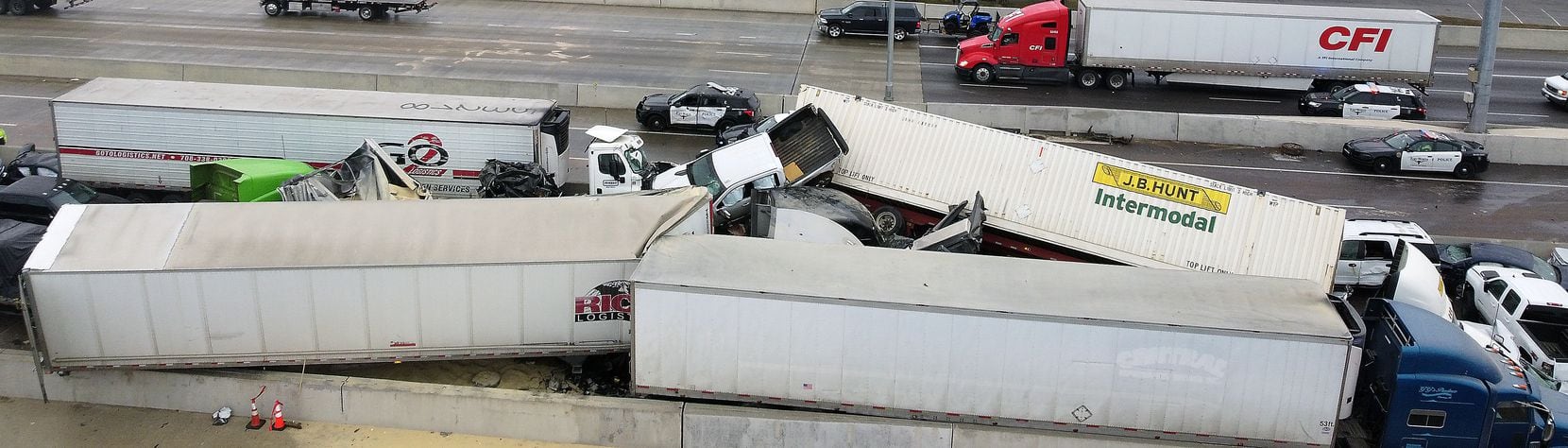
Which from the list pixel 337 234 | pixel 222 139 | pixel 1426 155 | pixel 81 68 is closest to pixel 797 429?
pixel 337 234

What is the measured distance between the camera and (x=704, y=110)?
94.5 ft

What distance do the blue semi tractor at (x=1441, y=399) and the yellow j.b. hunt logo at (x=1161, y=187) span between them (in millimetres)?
4513

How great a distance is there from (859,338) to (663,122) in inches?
622

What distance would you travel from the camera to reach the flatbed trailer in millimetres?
41062

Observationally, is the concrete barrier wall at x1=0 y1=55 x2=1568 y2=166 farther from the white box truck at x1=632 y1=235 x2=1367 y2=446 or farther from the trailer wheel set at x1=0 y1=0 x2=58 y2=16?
the white box truck at x1=632 y1=235 x2=1367 y2=446

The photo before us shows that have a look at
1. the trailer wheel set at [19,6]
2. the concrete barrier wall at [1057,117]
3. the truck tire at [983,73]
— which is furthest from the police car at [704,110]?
the trailer wheel set at [19,6]

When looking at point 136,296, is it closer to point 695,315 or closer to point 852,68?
point 695,315

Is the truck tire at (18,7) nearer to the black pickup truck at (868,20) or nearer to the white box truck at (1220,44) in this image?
the black pickup truck at (868,20)

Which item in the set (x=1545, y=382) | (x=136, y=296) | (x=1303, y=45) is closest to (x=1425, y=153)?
(x=1303, y=45)

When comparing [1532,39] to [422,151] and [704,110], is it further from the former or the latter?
[422,151]

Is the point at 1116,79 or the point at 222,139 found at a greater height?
the point at 222,139

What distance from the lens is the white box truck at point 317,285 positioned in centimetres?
1519

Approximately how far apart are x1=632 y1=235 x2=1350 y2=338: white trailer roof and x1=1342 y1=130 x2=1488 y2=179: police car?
14.2 metres

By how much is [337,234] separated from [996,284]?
864 cm
